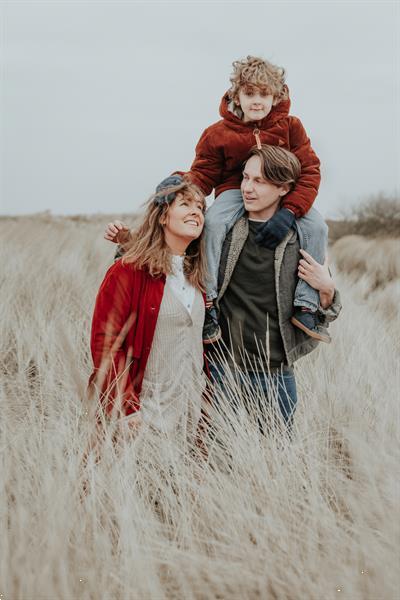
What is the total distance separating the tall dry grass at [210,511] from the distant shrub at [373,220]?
39.2 feet

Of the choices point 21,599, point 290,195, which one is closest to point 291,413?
point 290,195

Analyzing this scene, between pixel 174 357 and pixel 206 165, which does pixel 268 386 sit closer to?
pixel 174 357

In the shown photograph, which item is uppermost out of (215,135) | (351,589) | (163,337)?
(215,135)

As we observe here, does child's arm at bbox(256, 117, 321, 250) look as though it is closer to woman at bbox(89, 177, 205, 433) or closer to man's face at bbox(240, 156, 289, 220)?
man's face at bbox(240, 156, 289, 220)

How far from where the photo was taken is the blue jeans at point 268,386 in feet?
9.70

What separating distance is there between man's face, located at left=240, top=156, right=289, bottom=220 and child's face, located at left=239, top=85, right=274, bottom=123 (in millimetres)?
241

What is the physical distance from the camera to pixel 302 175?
2865 mm

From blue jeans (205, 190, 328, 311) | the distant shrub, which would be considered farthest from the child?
the distant shrub

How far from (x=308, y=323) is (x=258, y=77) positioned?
3.71 feet

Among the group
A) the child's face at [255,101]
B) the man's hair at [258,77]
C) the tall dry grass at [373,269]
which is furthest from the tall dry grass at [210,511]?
the tall dry grass at [373,269]

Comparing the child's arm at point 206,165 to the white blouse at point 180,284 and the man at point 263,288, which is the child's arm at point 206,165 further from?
the white blouse at point 180,284

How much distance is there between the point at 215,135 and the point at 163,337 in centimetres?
99

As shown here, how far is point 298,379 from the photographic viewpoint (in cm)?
377

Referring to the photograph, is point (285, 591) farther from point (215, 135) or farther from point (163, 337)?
point (215, 135)
